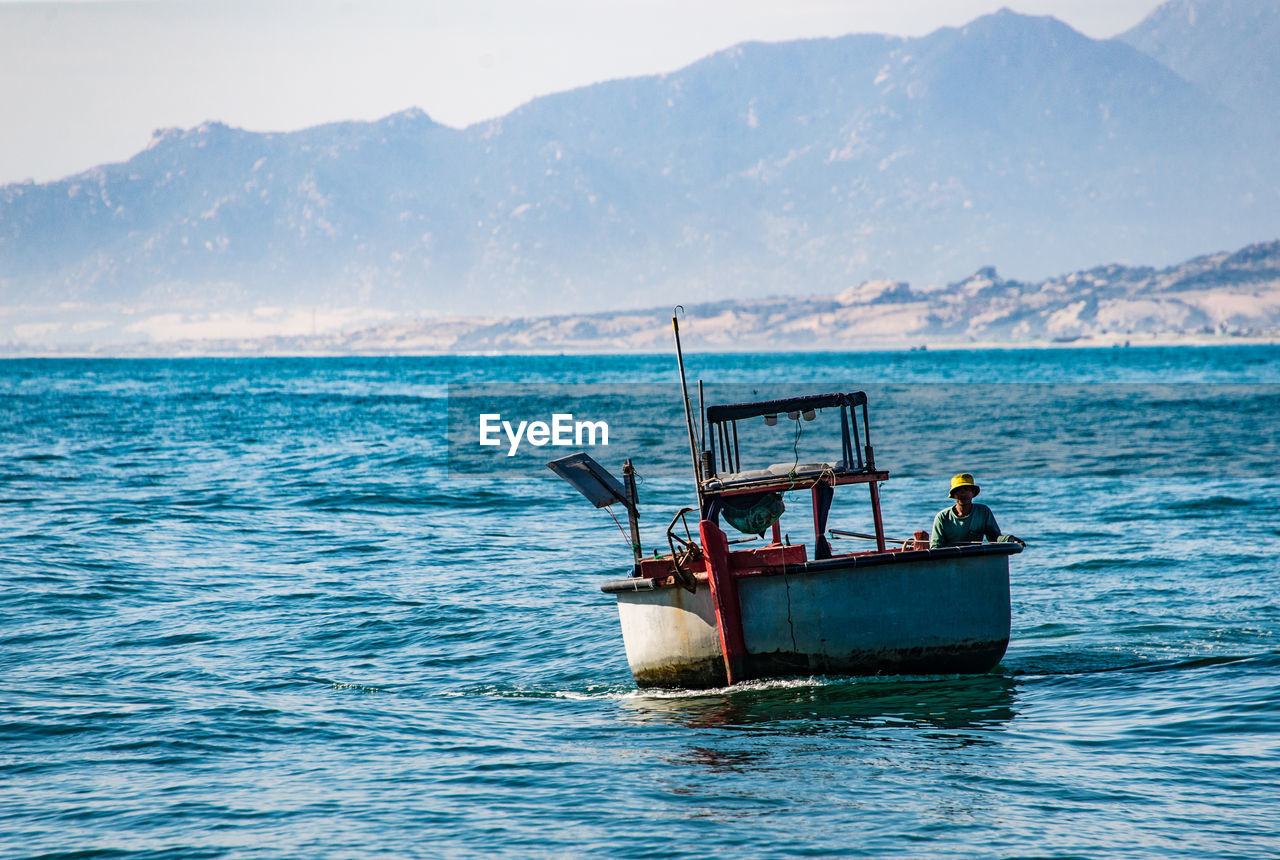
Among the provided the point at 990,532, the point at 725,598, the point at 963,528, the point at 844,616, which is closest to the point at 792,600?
the point at 844,616

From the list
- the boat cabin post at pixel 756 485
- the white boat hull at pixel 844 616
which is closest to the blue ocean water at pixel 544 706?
the white boat hull at pixel 844 616

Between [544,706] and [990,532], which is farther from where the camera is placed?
[990,532]

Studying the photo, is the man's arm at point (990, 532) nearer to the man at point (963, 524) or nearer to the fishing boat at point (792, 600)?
the man at point (963, 524)

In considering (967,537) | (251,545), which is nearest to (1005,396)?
(251,545)

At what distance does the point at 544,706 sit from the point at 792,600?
296 cm

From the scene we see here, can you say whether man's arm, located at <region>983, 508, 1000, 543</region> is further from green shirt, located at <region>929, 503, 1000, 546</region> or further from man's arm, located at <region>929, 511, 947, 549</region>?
man's arm, located at <region>929, 511, 947, 549</region>

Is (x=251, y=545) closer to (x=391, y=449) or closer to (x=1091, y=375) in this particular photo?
(x=391, y=449)

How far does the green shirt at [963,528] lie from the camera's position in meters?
13.2

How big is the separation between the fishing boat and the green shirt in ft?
1.87

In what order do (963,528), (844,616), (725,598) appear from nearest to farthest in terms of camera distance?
(725,598), (844,616), (963,528)

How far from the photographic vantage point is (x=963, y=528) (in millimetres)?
13227

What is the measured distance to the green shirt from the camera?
13.2 meters

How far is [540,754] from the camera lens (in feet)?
36.3

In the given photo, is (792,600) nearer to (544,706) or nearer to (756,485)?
(756,485)
